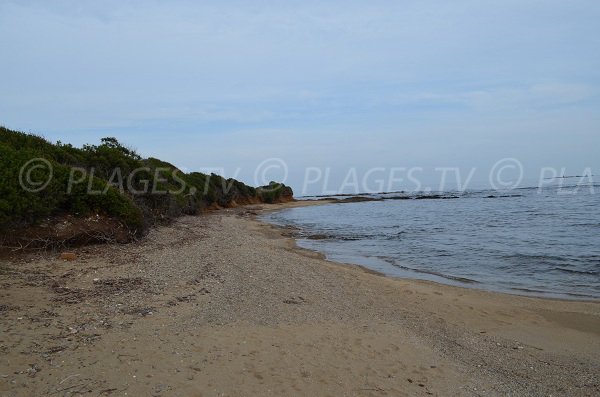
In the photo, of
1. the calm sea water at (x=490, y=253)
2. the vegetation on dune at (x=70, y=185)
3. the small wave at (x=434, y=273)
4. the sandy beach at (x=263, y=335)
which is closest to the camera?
the sandy beach at (x=263, y=335)

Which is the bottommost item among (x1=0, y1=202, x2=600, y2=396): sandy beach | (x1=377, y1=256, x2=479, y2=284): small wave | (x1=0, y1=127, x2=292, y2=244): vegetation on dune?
(x1=0, y1=202, x2=600, y2=396): sandy beach

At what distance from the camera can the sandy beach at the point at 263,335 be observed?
13.6 ft

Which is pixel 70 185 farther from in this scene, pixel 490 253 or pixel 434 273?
pixel 490 253

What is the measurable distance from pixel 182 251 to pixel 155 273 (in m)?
2.78

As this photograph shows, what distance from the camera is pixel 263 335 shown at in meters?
5.45

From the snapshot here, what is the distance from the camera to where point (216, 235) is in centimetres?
1529

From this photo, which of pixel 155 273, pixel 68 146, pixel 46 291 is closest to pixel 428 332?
pixel 155 273

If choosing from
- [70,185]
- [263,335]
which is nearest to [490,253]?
[263,335]

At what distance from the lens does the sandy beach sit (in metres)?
4.14

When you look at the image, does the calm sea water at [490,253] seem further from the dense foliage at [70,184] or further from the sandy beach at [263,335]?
the dense foliage at [70,184]

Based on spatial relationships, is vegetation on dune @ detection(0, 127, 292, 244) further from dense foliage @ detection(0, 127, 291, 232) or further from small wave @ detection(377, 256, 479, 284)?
small wave @ detection(377, 256, 479, 284)

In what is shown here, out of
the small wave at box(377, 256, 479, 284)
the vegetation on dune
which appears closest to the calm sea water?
the small wave at box(377, 256, 479, 284)

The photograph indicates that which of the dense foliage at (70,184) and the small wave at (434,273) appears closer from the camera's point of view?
the dense foliage at (70,184)

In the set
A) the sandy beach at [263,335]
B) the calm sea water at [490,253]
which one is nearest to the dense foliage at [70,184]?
the sandy beach at [263,335]
